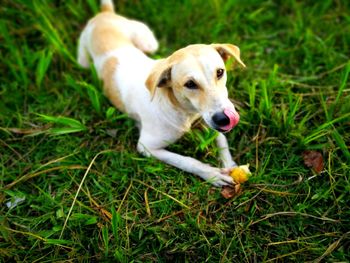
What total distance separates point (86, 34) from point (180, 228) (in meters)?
2.02

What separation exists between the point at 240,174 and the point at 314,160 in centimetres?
57

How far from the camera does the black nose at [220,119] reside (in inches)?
90.0

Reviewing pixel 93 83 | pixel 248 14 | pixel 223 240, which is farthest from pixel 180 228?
pixel 248 14

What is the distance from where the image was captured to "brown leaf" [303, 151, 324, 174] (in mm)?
2671

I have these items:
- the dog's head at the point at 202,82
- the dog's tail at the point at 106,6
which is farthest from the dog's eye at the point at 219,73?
the dog's tail at the point at 106,6

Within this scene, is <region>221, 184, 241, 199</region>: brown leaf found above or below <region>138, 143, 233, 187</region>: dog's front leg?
below

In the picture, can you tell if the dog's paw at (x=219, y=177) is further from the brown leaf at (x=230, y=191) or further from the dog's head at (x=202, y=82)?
the dog's head at (x=202, y=82)

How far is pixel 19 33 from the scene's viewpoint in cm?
381

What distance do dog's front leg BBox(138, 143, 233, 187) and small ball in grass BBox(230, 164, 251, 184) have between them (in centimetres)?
4

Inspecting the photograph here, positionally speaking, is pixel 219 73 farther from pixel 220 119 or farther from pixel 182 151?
pixel 182 151

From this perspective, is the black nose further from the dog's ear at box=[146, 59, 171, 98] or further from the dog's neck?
the dog's ear at box=[146, 59, 171, 98]

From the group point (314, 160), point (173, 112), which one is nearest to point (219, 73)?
point (173, 112)

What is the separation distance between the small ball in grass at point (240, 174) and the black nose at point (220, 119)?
50cm

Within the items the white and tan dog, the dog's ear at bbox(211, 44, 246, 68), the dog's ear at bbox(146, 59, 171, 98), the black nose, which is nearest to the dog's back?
the white and tan dog
